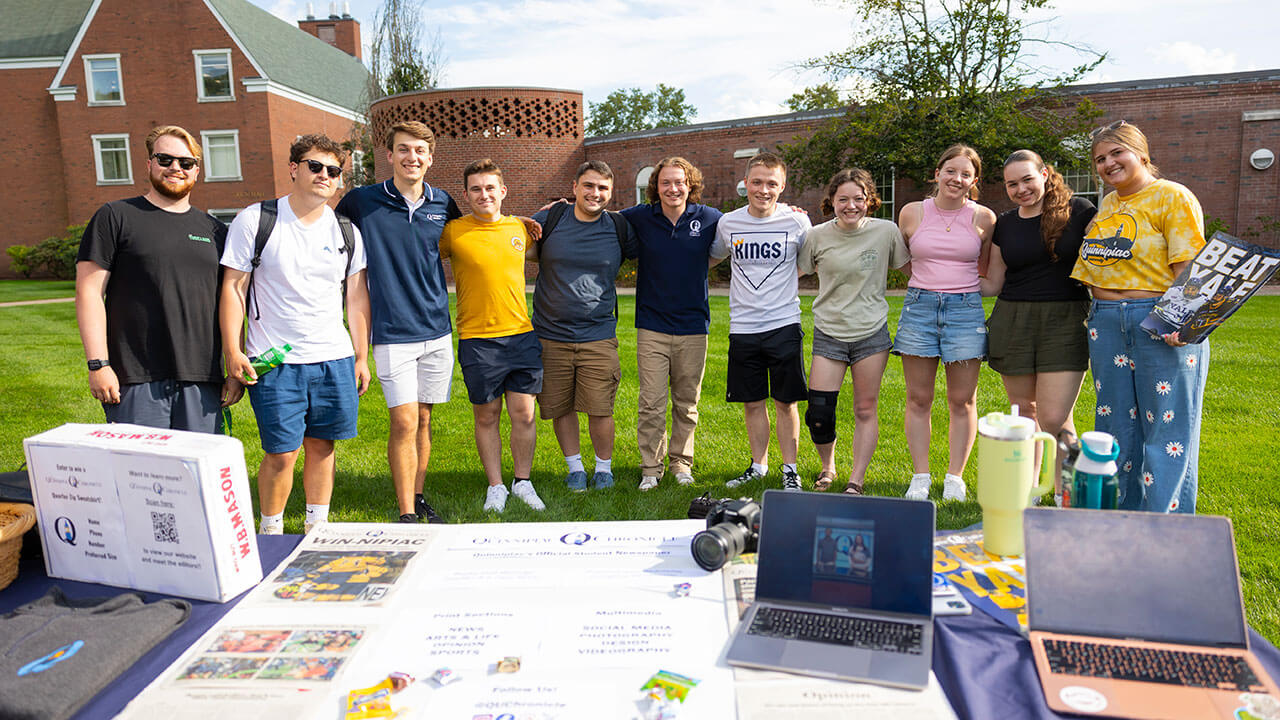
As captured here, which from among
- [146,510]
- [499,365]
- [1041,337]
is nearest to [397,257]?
[499,365]

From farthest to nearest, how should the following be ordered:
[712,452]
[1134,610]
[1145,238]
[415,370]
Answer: [712,452], [415,370], [1145,238], [1134,610]

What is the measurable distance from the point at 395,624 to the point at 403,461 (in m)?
2.35

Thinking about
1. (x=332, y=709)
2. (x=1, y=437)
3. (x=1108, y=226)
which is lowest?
(x=1, y=437)

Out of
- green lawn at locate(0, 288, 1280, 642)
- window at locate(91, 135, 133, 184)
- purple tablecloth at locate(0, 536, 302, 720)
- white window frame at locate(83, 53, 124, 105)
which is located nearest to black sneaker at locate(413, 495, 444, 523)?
green lawn at locate(0, 288, 1280, 642)

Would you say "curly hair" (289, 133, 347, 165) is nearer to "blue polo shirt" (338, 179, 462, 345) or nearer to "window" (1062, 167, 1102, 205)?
"blue polo shirt" (338, 179, 462, 345)

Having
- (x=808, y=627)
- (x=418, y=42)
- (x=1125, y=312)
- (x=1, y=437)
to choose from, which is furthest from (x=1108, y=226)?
(x=418, y=42)

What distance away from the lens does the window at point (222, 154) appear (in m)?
26.9

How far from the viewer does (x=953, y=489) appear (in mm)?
4543

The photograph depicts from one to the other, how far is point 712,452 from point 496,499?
188cm

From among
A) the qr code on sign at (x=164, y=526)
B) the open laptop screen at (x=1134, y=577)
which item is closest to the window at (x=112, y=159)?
Answer: the qr code on sign at (x=164, y=526)

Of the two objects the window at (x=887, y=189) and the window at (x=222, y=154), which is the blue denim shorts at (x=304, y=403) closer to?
the window at (x=887, y=189)

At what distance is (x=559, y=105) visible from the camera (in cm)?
2261

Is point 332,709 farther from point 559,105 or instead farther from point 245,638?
point 559,105

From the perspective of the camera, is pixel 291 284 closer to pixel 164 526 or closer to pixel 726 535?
pixel 164 526
